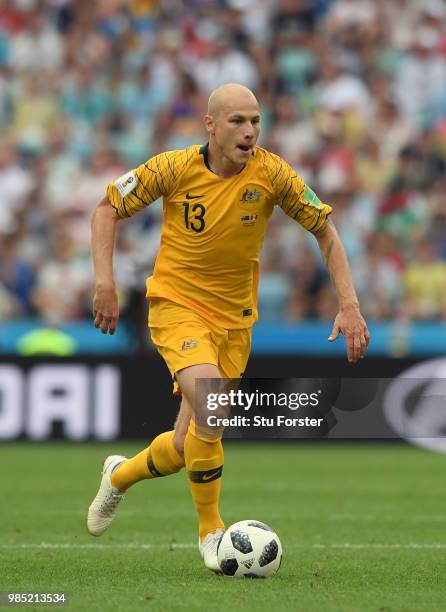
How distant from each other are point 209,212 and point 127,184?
427mm

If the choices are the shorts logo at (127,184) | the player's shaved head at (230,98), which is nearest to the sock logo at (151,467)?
the shorts logo at (127,184)

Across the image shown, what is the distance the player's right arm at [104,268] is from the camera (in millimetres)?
6594

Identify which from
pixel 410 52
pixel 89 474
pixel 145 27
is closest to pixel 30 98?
pixel 145 27

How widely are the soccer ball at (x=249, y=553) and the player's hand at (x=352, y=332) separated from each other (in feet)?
3.13

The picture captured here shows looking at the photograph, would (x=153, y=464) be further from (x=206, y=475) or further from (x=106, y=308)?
(x=106, y=308)

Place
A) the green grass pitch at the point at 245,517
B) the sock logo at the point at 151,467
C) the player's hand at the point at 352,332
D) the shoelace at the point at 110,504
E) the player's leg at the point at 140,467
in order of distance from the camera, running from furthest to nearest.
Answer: the shoelace at the point at 110,504 → the sock logo at the point at 151,467 → the player's leg at the point at 140,467 → the player's hand at the point at 352,332 → the green grass pitch at the point at 245,517

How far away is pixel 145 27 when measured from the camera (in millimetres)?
20078

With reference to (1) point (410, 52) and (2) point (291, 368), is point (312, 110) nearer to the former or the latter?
(1) point (410, 52)

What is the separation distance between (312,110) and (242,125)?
39.4ft

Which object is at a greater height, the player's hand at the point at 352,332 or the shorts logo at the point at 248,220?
the shorts logo at the point at 248,220

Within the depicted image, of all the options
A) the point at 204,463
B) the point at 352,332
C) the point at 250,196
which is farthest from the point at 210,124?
the point at 204,463

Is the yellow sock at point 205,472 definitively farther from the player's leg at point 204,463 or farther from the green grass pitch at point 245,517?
the green grass pitch at point 245,517

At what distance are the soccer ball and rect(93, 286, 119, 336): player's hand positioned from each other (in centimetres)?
116

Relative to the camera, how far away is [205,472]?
270 inches
